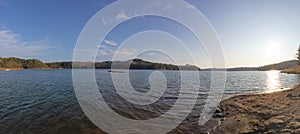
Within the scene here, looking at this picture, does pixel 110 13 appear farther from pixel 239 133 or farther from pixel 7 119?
pixel 7 119

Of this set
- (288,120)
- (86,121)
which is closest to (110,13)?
(86,121)

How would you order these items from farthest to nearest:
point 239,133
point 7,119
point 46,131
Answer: point 7,119
point 46,131
point 239,133

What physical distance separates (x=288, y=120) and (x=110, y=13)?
11.5m

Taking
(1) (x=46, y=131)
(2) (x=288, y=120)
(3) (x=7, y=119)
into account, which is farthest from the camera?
(3) (x=7, y=119)

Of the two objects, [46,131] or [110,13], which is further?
[46,131]

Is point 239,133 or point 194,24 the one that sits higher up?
point 194,24

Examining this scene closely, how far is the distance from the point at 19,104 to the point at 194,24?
19.2 metres

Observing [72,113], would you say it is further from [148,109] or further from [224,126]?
[224,126]

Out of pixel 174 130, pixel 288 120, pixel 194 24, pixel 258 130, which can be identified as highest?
pixel 194 24

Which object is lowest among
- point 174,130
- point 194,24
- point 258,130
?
point 174,130

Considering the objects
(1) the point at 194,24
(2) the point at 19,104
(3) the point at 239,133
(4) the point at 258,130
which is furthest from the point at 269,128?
(2) the point at 19,104

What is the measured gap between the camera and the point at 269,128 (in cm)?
1049

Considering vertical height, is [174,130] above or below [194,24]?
below

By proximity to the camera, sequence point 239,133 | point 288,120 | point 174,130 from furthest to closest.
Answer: point 174,130
point 239,133
point 288,120
